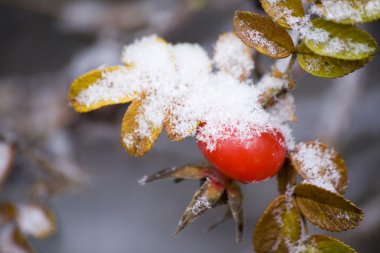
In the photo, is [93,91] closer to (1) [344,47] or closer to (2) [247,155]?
(2) [247,155]

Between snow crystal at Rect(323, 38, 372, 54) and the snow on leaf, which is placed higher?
snow crystal at Rect(323, 38, 372, 54)

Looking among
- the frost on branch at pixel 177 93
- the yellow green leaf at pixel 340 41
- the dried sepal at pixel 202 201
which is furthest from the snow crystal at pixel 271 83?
the dried sepal at pixel 202 201

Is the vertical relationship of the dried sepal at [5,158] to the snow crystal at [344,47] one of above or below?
below

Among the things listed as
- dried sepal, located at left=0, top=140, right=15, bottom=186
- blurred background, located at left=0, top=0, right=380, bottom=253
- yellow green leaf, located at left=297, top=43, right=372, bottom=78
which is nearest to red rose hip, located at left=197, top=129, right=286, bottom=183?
yellow green leaf, located at left=297, top=43, right=372, bottom=78

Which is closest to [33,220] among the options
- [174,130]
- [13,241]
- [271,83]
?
[13,241]

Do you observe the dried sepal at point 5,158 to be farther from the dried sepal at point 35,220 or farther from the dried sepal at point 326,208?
the dried sepal at point 326,208

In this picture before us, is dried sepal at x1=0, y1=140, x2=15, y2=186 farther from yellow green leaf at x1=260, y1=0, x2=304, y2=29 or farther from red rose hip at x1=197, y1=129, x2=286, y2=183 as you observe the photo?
yellow green leaf at x1=260, y1=0, x2=304, y2=29

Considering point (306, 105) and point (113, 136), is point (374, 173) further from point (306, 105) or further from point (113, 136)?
point (113, 136)
